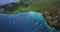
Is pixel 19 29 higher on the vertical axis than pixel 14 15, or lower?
lower

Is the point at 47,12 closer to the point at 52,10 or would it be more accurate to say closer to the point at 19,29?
the point at 52,10

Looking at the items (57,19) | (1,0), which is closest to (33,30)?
(57,19)

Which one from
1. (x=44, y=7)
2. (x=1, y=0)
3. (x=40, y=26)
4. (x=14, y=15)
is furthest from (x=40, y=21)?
(x=1, y=0)

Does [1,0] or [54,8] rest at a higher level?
[1,0]

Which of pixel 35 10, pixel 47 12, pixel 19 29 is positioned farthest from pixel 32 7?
pixel 19 29

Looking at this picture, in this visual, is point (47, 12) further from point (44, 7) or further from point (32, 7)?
point (32, 7)

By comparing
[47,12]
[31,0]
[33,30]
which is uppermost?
[31,0]
